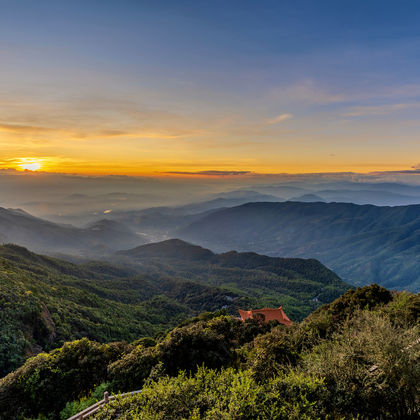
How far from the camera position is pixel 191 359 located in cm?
1644

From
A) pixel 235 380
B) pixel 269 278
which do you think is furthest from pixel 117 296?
pixel 269 278

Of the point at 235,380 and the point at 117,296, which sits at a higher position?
the point at 235,380

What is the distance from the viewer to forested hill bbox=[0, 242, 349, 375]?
32.8m

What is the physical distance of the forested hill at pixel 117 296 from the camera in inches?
1291

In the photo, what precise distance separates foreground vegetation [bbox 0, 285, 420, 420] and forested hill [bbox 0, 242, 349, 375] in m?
13.5

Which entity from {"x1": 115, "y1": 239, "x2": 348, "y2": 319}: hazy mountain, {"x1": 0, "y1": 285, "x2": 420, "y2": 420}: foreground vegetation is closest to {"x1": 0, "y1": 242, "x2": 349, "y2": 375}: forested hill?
{"x1": 115, "y1": 239, "x2": 348, "y2": 319}: hazy mountain

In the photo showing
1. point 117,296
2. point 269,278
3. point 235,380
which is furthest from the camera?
point 269,278

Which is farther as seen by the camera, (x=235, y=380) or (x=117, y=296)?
(x=117, y=296)

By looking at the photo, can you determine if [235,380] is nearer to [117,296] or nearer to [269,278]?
[117,296]

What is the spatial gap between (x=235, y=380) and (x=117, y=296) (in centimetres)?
8547

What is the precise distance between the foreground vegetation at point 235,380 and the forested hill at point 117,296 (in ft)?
44.2

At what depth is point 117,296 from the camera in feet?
278

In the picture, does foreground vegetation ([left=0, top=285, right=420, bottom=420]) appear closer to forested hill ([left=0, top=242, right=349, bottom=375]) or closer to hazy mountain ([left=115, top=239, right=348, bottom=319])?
forested hill ([left=0, top=242, right=349, bottom=375])

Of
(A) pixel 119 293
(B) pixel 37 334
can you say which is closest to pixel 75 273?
(A) pixel 119 293
